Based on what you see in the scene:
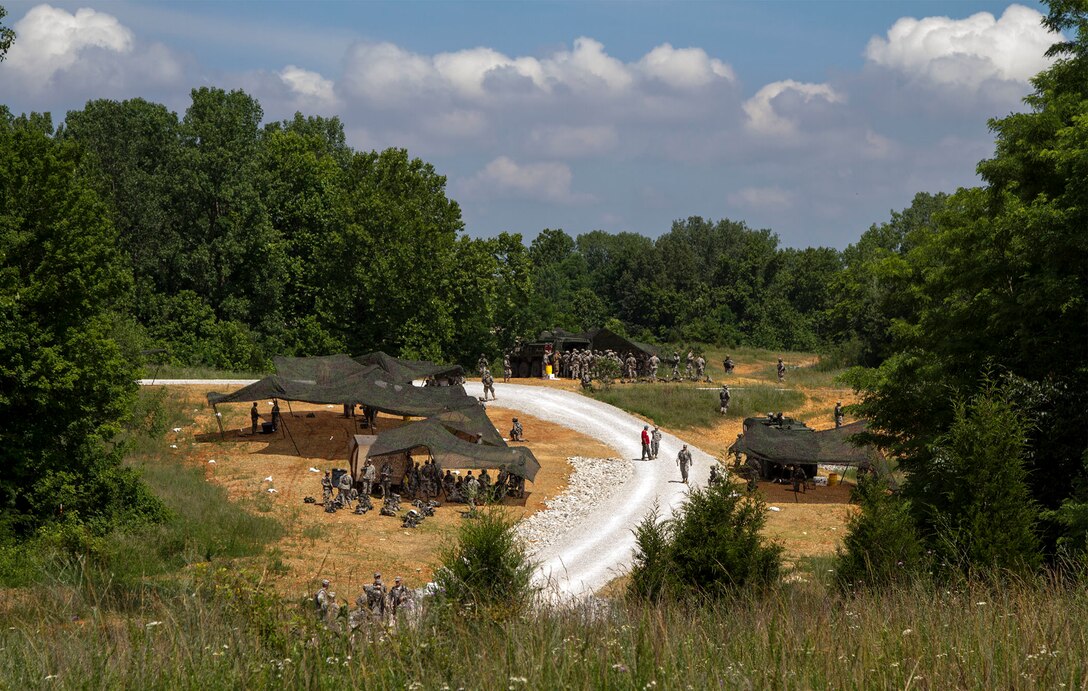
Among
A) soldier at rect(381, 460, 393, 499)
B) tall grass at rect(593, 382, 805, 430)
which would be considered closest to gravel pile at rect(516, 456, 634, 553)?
soldier at rect(381, 460, 393, 499)

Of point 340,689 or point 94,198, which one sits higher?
point 94,198

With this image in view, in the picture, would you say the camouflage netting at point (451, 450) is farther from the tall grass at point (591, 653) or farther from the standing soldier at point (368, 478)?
the tall grass at point (591, 653)

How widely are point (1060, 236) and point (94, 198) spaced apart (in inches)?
961

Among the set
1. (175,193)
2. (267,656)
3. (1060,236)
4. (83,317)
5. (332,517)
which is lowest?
(332,517)

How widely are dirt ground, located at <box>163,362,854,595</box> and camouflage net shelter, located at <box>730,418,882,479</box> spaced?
149 centimetres

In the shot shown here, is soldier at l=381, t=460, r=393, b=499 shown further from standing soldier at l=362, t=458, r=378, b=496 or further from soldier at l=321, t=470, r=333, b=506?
soldier at l=321, t=470, r=333, b=506

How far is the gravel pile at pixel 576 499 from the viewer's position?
30.2 meters

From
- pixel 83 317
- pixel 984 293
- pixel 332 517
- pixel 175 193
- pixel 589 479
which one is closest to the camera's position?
pixel 984 293

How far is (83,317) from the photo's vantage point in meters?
25.8

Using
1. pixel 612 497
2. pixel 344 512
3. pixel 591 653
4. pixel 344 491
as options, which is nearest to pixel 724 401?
pixel 612 497

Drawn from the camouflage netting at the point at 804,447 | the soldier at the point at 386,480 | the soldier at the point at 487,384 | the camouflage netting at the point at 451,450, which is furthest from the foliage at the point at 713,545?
the soldier at the point at 487,384

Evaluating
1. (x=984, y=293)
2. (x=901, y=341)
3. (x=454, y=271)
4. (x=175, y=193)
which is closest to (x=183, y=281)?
(x=175, y=193)

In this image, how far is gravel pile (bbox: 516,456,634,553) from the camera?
99.2ft

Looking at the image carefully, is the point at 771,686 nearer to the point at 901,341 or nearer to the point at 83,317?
the point at 83,317
